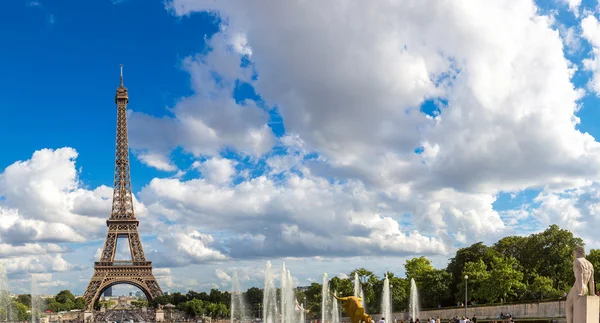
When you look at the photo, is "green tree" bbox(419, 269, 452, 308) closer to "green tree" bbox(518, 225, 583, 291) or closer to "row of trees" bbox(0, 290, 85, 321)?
"green tree" bbox(518, 225, 583, 291)

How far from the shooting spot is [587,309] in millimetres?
17516

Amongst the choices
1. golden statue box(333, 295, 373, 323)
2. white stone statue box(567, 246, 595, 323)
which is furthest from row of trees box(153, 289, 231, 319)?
white stone statue box(567, 246, 595, 323)

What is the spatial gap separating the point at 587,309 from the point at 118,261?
105852mm

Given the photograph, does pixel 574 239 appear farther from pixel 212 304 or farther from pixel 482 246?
pixel 212 304

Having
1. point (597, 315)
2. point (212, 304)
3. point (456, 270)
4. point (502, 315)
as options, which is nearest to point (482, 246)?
point (456, 270)

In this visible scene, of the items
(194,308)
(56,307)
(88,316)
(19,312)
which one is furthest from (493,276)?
(56,307)

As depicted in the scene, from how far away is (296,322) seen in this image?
175 feet

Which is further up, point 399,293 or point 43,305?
point 399,293

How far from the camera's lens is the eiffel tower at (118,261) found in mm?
112562

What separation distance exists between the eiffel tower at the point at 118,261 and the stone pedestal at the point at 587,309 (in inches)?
4040

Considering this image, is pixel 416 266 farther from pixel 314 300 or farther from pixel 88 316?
pixel 88 316

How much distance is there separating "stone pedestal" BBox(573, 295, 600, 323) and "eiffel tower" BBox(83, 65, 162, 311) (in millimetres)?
102616

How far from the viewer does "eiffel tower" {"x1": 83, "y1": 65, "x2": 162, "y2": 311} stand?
113 metres

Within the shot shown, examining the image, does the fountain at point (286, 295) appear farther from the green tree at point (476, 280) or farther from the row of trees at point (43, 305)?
the row of trees at point (43, 305)
